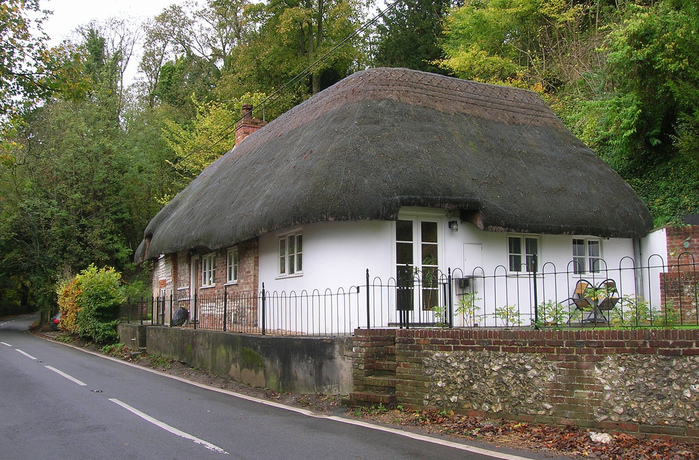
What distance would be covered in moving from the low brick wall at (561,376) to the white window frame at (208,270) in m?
10.3

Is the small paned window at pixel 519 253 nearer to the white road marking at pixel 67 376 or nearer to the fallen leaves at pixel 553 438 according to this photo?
the fallen leaves at pixel 553 438

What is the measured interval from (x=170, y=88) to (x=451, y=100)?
117 feet

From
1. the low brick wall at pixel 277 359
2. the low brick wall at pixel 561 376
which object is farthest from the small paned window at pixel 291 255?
the low brick wall at pixel 561 376

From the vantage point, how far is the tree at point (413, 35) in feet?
108

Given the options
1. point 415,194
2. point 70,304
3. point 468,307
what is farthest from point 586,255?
point 70,304

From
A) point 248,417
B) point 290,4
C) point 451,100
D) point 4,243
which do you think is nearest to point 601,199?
point 451,100

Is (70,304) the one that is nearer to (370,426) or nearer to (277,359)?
(277,359)

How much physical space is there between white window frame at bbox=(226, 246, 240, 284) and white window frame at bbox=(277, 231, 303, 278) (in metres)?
2.71

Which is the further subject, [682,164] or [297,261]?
[682,164]

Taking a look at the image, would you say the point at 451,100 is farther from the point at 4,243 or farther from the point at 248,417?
the point at 4,243

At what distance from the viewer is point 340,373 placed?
10039 mm

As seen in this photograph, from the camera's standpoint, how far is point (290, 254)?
1387 cm

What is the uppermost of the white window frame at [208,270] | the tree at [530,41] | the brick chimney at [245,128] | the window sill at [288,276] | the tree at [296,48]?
the tree at [296,48]

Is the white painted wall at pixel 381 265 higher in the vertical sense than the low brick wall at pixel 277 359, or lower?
higher
